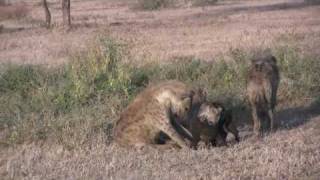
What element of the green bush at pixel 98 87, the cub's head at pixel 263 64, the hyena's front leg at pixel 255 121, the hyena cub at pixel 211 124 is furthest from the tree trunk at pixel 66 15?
the hyena cub at pixel 211 124

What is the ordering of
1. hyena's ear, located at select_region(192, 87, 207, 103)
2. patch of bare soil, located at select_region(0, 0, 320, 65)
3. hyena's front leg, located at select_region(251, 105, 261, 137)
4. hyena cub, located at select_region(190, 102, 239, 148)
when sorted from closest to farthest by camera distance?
hyena's ear, located at select_region(192, 87, 207, 103), hyena cub, located at select_region(190, 102, 239, 148), hyena's front leg, located at select_region(251, 105, 261, 137), patch of bare soil, located at select_region(0, 0, 320, 65)

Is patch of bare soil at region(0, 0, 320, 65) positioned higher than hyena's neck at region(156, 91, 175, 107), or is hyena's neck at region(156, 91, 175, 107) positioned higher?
hyena's neck at region(156, 91, 175, 107)

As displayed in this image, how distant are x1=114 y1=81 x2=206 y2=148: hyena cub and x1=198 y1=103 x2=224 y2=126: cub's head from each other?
254 mm

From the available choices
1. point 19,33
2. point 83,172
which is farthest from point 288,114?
point 19,33

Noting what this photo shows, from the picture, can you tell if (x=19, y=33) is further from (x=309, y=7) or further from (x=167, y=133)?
(x=167, y=133)

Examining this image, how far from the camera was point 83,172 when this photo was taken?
790cm

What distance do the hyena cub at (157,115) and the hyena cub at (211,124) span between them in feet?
0.55

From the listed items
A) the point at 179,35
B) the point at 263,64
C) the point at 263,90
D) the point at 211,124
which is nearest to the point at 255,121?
the point at 263,90

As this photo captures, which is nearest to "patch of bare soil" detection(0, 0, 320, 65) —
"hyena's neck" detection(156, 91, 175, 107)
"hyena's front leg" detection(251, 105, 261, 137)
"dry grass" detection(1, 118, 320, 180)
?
"hyena's front leg" detection(251, 105, 261, 137)

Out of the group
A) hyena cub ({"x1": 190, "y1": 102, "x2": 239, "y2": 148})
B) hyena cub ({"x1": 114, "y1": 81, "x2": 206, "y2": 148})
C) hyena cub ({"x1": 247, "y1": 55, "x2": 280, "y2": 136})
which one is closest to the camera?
hyena cub ({"x1": 114, "y1": 81, "x2": 206, "y2": 148})

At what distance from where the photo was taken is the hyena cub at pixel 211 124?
9.10 m

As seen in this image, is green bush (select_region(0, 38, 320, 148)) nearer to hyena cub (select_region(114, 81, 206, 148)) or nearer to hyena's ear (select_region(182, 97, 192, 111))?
hyena cub (select_region(114, 81, 206, 148))

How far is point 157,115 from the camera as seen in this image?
28.8 feet

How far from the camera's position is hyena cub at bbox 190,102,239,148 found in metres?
9.10
